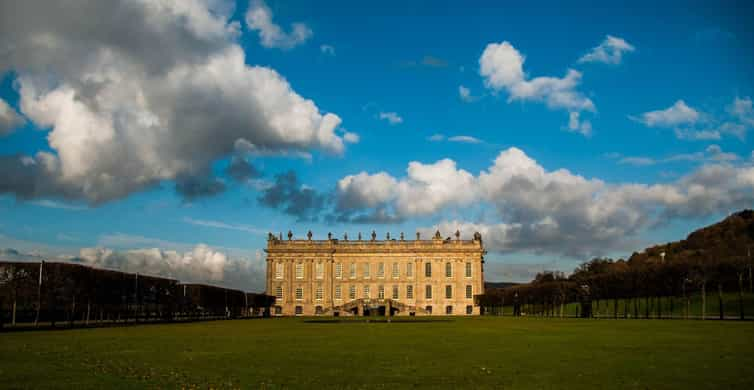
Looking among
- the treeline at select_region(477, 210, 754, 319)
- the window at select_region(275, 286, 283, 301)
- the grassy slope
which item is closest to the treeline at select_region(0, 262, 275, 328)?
the window at select_region(275, 286, 283, 301)

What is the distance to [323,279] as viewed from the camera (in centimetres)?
9288

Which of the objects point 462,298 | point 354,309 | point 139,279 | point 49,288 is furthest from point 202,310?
point 462,298

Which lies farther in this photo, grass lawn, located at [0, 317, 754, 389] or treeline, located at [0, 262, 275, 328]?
treeline, located at [0, 262, 275, 328]

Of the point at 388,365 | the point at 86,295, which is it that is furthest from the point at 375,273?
the point at 388,365

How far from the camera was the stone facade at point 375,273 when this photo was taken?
91375 millimetres

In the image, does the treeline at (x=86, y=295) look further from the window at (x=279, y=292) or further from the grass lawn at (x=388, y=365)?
the grass lawn at (x=388, y=365)

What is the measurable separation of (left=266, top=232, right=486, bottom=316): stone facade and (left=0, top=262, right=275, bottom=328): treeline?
62.8 feet

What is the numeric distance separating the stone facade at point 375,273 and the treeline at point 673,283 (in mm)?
5145

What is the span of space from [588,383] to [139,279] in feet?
167

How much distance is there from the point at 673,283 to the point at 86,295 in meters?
46.5

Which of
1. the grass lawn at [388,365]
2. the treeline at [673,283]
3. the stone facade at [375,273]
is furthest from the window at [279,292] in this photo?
the grass lawn at [388,365]

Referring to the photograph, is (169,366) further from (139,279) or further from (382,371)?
(139,279)

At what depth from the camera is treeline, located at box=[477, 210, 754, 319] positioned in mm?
50156

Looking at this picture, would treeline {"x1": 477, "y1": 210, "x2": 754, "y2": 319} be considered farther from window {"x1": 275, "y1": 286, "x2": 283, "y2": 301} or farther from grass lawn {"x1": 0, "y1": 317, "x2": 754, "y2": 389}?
grass lawn {"x1": 0, "y1": 317, "x2": 754, "y2": 389}
